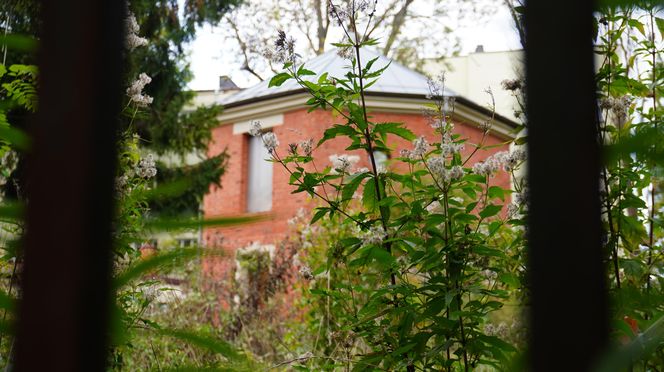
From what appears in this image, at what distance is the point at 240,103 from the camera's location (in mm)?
15086

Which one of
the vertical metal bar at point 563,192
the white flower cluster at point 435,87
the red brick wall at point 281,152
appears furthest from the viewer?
the red brick wall at point 281,152

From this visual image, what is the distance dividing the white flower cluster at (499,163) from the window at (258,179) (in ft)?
42.1

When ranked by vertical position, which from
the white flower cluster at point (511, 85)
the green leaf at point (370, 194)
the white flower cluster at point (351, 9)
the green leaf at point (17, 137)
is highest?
the white flower cluster at point (351, 9)

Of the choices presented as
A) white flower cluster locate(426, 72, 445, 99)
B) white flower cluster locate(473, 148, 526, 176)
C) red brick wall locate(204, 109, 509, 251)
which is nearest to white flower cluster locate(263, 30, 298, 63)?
white flower cluster locate(426, 72, 445, 99)

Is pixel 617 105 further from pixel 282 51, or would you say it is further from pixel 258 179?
pixel 258 179

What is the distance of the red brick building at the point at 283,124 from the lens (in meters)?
13.7

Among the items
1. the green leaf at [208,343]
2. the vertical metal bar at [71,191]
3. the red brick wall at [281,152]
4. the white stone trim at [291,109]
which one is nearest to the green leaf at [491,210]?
the green leaf at [208,343]

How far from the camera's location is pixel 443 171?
197cm

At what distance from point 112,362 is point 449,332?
3.69 ft

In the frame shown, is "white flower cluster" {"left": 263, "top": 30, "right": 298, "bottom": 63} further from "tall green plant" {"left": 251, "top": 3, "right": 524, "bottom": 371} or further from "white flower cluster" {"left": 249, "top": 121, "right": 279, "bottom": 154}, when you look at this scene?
"white flower cluster" {"left": 249, "top": 121, "right": 279, "bottom": 154}

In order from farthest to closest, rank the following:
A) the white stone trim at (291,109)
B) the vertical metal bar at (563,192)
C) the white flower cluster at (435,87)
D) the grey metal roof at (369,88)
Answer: the grey metal roof at (369,88), the white stone trim at (291,109), the white flower cluster at (435,87), the vertical metal bar at (563,192)

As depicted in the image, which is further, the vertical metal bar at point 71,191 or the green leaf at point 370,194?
the green leaf at point 370,194

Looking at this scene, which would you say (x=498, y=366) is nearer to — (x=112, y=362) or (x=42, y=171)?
(x=112, y=362)

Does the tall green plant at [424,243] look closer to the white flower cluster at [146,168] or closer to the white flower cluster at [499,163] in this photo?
the white flower cluster at [499,163]
